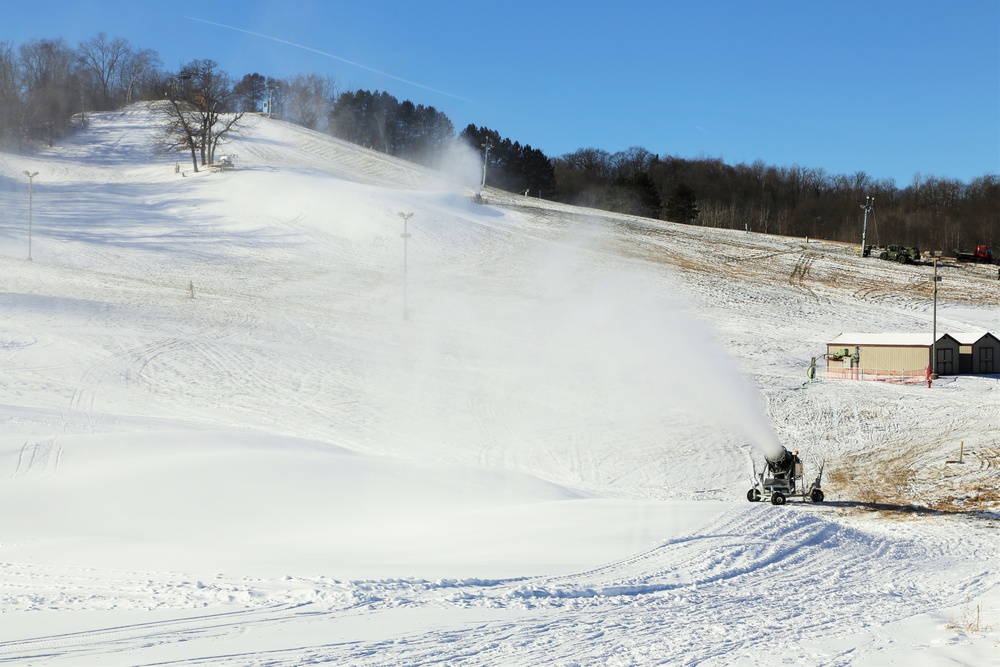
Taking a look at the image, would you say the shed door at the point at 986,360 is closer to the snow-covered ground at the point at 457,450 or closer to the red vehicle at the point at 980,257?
the snow-covered ground at the point at 457,450

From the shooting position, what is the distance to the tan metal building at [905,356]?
1740 inches

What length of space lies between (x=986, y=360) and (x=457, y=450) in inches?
1295

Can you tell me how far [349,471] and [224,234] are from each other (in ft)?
174

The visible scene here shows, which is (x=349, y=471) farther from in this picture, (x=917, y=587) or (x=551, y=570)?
(x=917, y=587)

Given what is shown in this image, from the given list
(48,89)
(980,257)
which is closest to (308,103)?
(48,89)

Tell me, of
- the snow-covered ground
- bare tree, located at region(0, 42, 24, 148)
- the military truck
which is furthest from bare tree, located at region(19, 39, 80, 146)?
the military truck

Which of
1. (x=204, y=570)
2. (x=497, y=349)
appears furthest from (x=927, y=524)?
(x=497, y=349)

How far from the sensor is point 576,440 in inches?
1122

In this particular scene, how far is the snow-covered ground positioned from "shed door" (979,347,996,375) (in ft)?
19.1

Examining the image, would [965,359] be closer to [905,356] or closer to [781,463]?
[905,356]

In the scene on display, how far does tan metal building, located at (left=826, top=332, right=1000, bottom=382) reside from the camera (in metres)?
44.2

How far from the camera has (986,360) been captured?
152ft

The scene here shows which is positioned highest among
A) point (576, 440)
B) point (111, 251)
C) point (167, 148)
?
point (167, 148)

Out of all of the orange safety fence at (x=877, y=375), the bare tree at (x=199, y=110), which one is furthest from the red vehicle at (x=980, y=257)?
the bare tree at (x=199, y=110)
